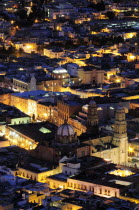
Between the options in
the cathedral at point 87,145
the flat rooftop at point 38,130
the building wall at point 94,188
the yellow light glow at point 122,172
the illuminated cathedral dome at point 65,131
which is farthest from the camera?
the flat rooftop at point 38,130

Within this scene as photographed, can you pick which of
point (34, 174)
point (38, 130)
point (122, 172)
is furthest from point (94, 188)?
point (38, 130)

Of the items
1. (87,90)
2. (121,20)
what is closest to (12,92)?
(87,90)

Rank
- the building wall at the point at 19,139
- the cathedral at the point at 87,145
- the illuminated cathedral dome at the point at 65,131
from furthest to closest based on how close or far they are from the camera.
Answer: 1. the building wall at the point at 19,139
2. the illuminated cathedral dome at the point at 65,131
3. the cathedral at the point at 87,145

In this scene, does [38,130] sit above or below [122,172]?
below

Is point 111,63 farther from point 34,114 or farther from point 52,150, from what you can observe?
point 52,150

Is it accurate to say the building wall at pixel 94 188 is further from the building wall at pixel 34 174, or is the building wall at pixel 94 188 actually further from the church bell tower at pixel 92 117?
the church bell tower at pixel 92 117

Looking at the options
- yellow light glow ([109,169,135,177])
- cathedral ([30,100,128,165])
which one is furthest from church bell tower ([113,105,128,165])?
yellow light glow ([109,169,135,177])

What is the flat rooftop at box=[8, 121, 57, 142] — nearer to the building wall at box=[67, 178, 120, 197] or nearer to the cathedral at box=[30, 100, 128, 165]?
the cathedral at box=[30, 100, 128, 165]

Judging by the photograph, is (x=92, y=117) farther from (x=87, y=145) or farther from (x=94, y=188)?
(x=94, y=188)

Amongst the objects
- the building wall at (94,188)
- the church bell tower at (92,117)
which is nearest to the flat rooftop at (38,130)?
the church bell tower at (92,117)
